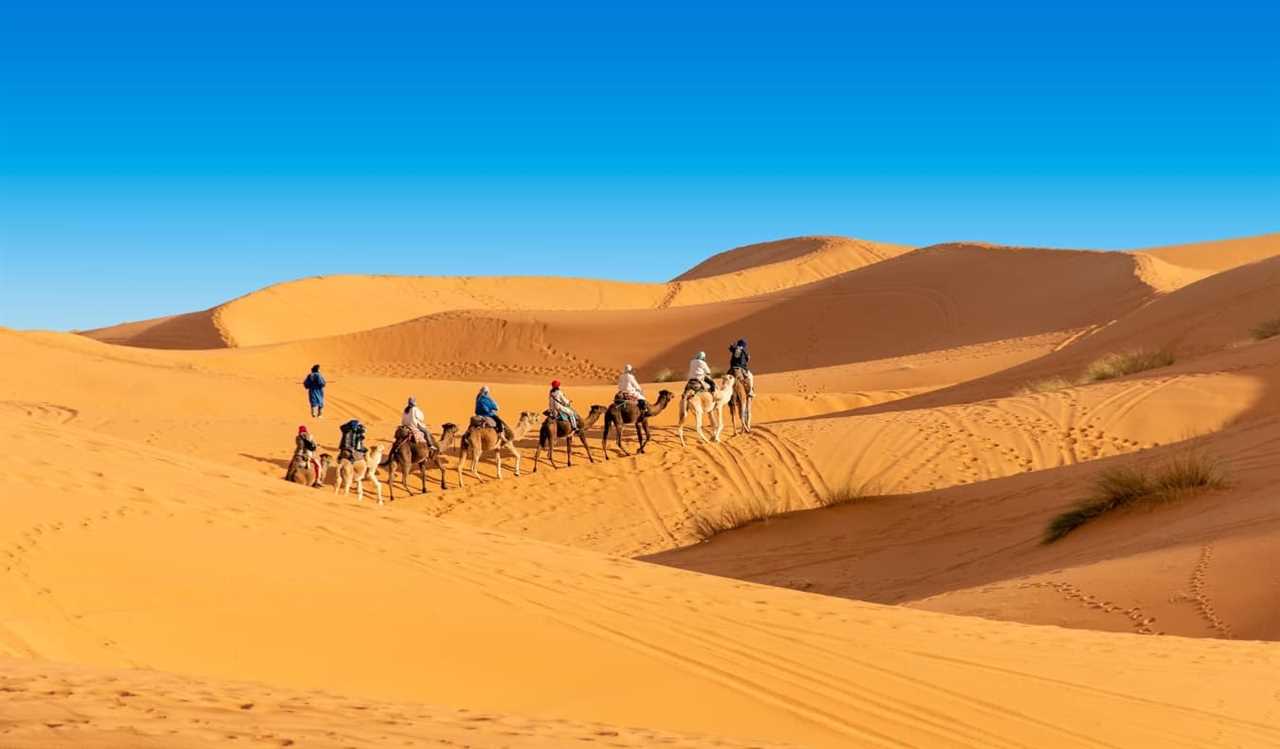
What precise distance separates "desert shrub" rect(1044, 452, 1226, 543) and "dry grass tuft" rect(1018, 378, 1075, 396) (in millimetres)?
11619

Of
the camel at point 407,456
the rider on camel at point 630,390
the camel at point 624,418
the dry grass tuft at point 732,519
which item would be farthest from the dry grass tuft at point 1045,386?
the camel at point 407,456

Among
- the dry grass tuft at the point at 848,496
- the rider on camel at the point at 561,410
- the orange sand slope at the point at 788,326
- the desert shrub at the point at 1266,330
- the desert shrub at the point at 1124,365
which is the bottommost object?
the dry grass tuft at the point at 848,496

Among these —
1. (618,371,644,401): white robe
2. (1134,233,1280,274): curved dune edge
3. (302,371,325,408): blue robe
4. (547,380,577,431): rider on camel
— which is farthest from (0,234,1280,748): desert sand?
(1134,233,1280,274): curved dune edge

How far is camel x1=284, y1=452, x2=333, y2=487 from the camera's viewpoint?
67.5 ft

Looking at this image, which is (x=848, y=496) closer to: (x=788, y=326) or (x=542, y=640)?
(x=542, y=640)

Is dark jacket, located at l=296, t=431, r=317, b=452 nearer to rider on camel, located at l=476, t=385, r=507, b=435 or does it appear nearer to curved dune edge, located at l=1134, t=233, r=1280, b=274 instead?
rider on camel, located at l=476, t=385, r=507, b=435

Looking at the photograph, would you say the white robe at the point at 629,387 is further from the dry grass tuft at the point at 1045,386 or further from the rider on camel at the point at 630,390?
the dry grass tuft at the point at 1045,386

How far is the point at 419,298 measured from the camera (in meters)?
96.9

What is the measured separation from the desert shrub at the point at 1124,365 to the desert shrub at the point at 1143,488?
14.4 metres

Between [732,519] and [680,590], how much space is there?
9.02m

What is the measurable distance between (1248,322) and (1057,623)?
85.3 ft

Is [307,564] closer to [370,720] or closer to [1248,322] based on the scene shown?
[370,720]

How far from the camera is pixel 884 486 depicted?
71.7 ft

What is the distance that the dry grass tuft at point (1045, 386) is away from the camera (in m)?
28.4
